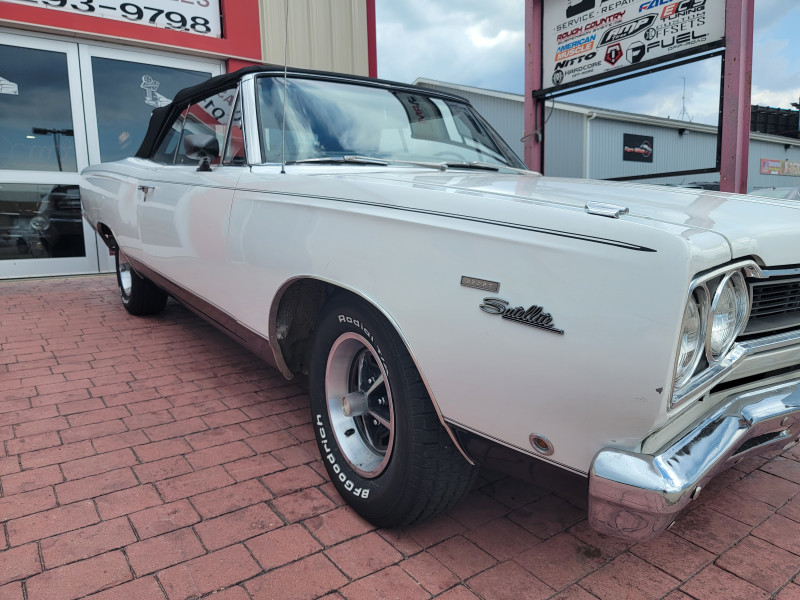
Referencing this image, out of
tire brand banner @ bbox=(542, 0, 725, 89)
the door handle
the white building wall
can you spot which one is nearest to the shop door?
the white building wall

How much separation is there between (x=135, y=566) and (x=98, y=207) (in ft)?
13.3

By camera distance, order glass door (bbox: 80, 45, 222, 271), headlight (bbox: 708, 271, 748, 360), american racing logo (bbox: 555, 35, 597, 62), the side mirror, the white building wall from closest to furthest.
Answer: headlight (bbox: 708, 271, 748, 360), the side mirror, american racing logo (bbox: 555, 35, 597, 62), glass door (bbox: 80, 45, 222, 271), the white building wall

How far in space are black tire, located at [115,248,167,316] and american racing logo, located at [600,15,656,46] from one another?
14.9 ft

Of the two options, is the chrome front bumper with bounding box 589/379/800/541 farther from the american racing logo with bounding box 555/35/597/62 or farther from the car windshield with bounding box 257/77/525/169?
the american racing logo with bounding box 555/35/597/62

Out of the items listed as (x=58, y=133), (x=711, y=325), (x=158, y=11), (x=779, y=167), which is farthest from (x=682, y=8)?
(x=779, y=167)

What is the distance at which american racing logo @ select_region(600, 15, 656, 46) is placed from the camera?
4.98 metres

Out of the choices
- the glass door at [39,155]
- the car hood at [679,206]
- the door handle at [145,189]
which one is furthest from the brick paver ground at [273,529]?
the glass door at [39,155]

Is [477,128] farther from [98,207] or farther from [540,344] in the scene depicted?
[98,207]

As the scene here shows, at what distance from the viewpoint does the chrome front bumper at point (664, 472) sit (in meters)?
1.27

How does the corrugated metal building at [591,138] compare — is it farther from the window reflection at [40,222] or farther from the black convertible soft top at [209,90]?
the black convertible soft top at [209,90]

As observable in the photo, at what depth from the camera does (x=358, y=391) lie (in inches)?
Answer: 86.5

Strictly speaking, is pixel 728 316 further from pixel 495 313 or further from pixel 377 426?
pixel 377 426

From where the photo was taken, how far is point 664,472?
4.20 feet

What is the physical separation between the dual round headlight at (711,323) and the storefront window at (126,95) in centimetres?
764
